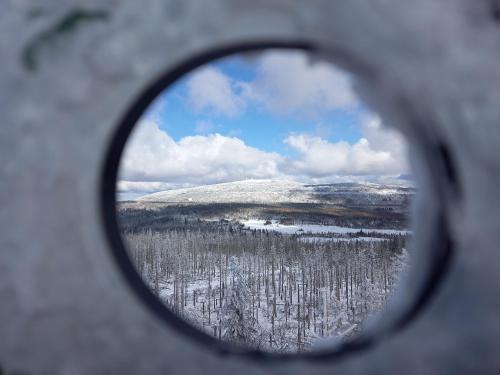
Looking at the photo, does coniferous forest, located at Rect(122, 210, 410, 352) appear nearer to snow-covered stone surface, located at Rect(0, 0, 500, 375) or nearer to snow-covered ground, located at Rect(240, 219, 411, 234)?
A: snow-covered ground, located at Rect(240, 219, 411, 234)

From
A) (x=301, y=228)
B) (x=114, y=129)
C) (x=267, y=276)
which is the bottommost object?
(x=267, y=276)

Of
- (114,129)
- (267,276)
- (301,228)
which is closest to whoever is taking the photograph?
(114,129)

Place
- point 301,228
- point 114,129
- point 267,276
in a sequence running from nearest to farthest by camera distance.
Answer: point 114,129 < point 267,276 < point 301,228

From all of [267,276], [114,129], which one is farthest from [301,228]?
[114,129]

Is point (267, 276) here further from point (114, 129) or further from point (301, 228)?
point (114, 129)

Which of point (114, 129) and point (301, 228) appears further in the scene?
point (301, 228)

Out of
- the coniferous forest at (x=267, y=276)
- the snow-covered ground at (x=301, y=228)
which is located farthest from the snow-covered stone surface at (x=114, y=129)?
the snow-covered ground at (x=301, y=228)

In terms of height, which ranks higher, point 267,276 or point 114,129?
point 114,129

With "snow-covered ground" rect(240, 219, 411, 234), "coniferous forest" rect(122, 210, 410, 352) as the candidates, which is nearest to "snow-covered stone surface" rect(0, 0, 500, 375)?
"coniferous forest" rect(122, 210, 410, 352)

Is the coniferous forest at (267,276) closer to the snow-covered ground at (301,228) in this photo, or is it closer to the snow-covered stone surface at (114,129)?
the snow-covered ground at (301,228)

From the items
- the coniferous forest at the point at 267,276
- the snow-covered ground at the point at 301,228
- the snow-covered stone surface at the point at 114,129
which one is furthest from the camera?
the snow-covered ground at the point at 301,228
